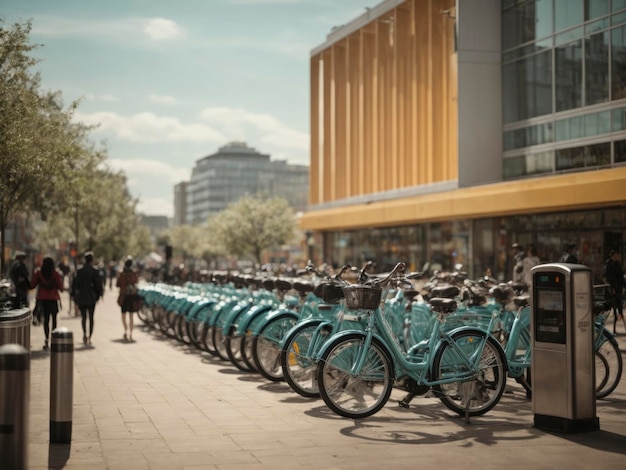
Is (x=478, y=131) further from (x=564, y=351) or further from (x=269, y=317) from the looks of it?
(x=564, y=351)

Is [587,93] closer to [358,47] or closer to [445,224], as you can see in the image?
[445,224]

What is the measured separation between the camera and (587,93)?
2798 centimetres

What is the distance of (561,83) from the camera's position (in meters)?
29.3

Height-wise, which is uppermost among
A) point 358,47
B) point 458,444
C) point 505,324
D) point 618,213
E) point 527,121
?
point 358,47

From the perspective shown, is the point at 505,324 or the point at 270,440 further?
the point at 505,324

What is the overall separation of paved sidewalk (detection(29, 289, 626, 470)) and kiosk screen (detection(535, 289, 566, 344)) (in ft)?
2.66

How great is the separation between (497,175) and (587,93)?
20.1 ft

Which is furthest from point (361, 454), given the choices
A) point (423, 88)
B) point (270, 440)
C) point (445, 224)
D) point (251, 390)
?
point (423, 88)

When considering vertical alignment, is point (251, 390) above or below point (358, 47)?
below

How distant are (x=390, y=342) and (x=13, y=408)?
3.89 metres

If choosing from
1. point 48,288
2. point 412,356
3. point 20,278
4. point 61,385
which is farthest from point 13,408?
point 20,278

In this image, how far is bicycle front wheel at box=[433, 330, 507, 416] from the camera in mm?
7953

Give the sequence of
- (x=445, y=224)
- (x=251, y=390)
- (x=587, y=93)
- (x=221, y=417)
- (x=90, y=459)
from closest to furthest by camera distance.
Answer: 1. (x=90, y=459)
2. (x=221, y=417)
3. (x=251, y=390)
4. (x=587, y=93)
5. (x=445, y=224)

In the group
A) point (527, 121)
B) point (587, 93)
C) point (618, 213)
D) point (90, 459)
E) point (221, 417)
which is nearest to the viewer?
point (90, 459)
